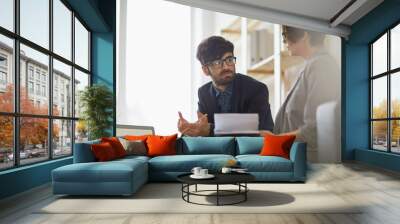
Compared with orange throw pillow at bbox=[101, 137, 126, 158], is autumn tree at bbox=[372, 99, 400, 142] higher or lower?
higher

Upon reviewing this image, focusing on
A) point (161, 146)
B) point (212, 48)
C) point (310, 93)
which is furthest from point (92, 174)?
point (310, 93)

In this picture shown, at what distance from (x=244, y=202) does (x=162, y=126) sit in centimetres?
494

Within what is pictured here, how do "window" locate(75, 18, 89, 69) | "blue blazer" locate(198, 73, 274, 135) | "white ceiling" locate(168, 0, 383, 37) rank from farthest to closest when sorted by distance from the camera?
1. "blue blazer" locate(198, 73, 274, 135)
2. "white ceiling" locate(168, 0, 383, 37)
3. "window" locate(75, 18, 89, 69)

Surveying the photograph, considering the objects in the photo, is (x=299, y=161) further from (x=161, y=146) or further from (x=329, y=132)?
(x=329, y=132)

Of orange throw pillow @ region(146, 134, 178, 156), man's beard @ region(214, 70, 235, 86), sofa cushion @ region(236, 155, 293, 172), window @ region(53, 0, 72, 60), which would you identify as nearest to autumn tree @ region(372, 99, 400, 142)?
sofa cushion @ region(236, 155, 293, 172)

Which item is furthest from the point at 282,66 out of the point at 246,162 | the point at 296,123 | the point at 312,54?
the point at 246,162

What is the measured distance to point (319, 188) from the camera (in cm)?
540

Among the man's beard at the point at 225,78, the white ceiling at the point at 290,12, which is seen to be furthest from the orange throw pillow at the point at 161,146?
the white ceiling at the point at 290,12

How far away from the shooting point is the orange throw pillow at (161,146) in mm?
6531

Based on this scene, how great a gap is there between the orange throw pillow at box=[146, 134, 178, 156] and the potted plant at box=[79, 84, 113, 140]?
1575mm

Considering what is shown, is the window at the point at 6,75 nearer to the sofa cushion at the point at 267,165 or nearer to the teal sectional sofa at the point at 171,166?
the teal sectional sofa at the point at 171,166

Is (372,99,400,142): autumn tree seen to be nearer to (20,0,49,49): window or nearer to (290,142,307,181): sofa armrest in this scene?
(290,142,307,181): sofa armrest

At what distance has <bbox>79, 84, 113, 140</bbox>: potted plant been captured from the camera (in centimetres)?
756

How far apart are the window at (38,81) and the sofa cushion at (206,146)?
2.24m
